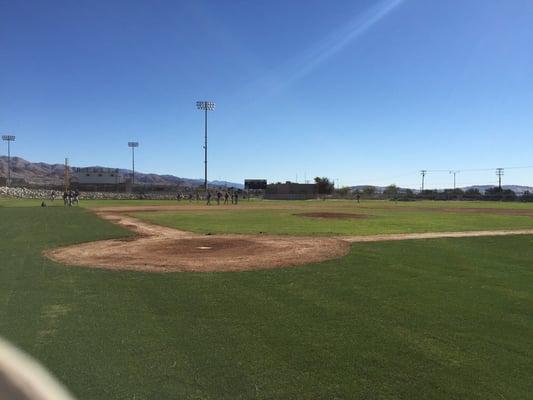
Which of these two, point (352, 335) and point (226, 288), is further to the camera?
point (226, 288)

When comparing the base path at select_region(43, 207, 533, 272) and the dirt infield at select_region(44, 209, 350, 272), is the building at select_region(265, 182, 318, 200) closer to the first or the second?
the base path at select_region(43, 207, 533, 272)

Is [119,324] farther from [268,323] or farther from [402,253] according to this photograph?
[402,253]

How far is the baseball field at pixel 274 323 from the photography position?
15.1ft

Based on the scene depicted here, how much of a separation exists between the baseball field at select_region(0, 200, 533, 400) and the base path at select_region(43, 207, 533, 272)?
0.13 meters

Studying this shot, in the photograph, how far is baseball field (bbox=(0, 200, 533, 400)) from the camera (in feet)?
15.1

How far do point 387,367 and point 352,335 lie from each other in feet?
3.64

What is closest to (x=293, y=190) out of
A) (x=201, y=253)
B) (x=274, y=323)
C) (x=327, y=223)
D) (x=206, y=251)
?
(x=327, y=223)

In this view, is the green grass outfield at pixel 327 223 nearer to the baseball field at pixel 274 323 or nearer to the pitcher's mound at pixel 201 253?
the pitcher's mound at pixel 201 253

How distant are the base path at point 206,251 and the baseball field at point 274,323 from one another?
129 mm

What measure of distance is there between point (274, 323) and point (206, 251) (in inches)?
317

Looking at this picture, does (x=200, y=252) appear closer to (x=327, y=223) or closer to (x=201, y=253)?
(x=201, y=253)

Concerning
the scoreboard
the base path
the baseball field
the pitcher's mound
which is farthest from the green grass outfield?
the scoreboard

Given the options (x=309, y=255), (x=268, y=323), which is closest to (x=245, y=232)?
(x=309, y=255)

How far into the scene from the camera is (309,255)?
13.4 meters
